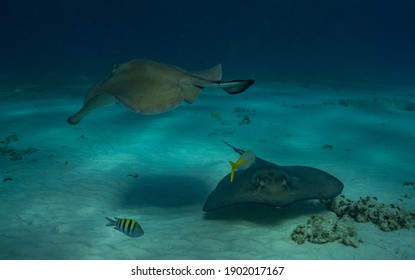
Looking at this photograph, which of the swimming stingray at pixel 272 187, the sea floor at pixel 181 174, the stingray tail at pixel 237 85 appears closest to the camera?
the stingray tail at pixel 237 85

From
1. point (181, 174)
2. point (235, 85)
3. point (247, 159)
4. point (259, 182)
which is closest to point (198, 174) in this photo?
point (181, 174)

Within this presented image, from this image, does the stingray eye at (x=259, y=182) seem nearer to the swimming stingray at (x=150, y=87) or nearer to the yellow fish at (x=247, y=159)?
the yellow fish at (x=247, y=159)

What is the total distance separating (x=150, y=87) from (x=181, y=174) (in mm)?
3531

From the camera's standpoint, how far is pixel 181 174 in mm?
7109

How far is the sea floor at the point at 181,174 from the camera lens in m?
4.08

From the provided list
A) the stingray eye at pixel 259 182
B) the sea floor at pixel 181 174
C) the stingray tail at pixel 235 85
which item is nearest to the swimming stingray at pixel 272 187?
the stingray eye at pixel 259 182

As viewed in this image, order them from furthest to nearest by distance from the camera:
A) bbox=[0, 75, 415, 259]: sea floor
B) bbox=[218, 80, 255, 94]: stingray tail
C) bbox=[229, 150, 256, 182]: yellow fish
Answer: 1. bbox=[229, 150, 256, 182]: yellow fish
2. bbox=[0, 75, 415, 259]: sea floor
3. bbox=[218, 80, 255, 94]: stingray tail

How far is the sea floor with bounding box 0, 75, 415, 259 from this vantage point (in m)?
4.08

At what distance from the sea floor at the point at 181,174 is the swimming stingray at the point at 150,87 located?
6.08ft

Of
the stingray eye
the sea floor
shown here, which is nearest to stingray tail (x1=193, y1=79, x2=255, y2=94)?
the stingray eye

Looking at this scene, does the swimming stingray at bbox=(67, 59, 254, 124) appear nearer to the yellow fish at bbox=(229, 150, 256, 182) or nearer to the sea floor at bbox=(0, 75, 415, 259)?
the yellow fish at bbox=(229, 150, 256, 182)

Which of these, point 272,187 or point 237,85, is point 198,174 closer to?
point 272,187

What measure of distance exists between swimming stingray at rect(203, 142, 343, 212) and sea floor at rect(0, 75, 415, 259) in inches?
21.2

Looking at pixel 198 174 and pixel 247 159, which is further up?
pixel 247 159
